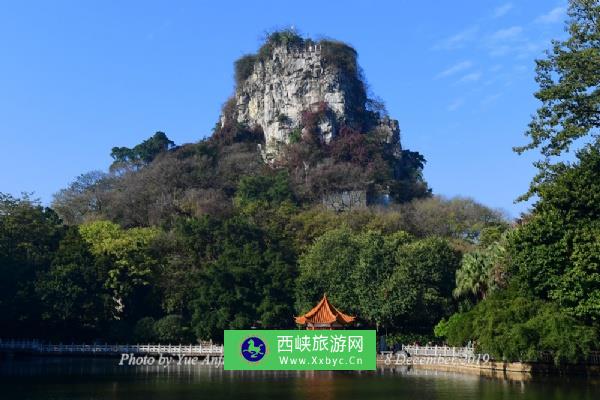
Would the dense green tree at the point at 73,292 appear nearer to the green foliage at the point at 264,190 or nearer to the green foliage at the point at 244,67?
the green foliage at the point at 264,190

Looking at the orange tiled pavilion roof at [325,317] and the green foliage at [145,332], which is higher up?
the orange tiled pavilion roof at [325,317]

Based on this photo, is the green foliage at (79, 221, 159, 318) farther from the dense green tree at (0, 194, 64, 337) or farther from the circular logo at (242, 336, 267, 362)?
the circular logo at (242, 336, 267, 362)

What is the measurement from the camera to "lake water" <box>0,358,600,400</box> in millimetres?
27297

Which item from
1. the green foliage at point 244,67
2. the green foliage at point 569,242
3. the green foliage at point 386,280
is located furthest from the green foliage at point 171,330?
the green foliage at point 244,67

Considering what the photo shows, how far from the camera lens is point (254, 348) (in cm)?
2922

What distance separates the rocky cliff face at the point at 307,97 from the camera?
8962 cm

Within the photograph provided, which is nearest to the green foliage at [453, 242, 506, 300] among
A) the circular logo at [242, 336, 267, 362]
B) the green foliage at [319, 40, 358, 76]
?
the circular logo at [242, 336, 267, 362]

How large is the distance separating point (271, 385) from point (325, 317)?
1322 cm

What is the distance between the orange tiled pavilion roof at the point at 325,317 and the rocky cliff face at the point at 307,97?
4377 centimetres

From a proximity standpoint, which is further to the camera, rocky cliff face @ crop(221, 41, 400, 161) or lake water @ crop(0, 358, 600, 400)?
rocky cliff face @ crop(221, 41, 400, 161)

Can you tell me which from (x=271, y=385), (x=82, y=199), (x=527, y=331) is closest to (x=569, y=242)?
(x=527, y=331)

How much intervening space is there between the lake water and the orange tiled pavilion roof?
5635 millimetres

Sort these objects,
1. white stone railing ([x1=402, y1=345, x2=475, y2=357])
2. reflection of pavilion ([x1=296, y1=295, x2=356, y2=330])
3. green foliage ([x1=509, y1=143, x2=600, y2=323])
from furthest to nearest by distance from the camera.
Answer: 1. reflection of pavilion ([x1=296, y1=295, x2=356, y2=330])
2. white stone railing ([x1=402, y1=345, x2=475, y2=357])
3. green foliage ([x1=509, y1=143, x2=600, y2=323])

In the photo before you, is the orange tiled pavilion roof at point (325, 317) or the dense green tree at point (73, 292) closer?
the orange tiled pavilion roof at point (325, 317)
